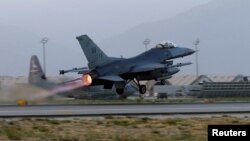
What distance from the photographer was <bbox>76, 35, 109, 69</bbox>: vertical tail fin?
206ft

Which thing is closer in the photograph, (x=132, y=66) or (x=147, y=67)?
(x=147, y=67)

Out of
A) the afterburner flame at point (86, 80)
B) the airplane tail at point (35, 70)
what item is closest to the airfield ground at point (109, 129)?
the afterburner flame at point (86, 80)

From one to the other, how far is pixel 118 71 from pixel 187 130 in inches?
1462

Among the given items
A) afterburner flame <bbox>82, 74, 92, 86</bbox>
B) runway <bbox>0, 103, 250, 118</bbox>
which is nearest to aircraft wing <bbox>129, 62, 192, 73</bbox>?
afterburner flame <bbox>82, 74, 92, 86</bbox>

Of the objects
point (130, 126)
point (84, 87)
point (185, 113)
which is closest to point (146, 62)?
point (84, 87)

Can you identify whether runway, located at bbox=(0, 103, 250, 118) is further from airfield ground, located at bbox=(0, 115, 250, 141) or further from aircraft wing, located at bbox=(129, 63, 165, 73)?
aircraft wing, located at bbox=(129, 63, 165, 73)

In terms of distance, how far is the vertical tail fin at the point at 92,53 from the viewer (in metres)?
62.9

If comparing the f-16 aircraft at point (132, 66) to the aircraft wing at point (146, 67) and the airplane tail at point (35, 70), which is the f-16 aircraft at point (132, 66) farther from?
the airplane tail at point (35, 70)

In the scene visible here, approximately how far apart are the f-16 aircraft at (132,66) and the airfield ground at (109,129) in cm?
2793

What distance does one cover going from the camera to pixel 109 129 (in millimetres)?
25938

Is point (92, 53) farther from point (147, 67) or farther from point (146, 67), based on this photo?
point (147, 67)

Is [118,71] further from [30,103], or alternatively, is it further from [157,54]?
[30,103]

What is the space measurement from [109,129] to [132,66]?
37366 millimetres

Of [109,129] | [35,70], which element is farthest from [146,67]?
[109,129]
